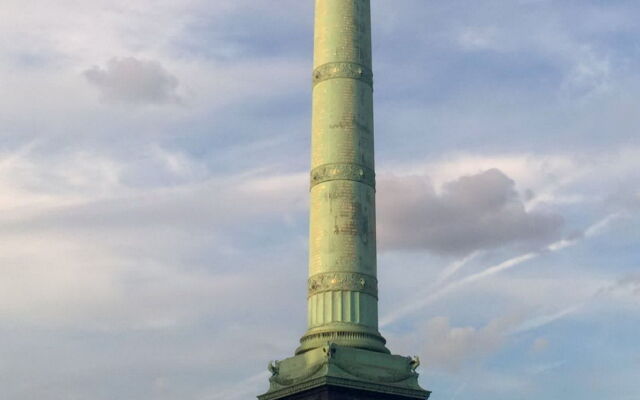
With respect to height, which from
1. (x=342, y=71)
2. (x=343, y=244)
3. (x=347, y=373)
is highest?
(x=342, y=71)

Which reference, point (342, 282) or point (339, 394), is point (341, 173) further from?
point (339, 394)

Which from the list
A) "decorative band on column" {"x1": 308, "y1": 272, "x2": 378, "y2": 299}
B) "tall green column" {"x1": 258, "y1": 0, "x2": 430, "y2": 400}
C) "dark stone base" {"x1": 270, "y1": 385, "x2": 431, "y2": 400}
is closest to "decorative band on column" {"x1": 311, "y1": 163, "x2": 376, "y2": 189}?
"tall green column" {"x1": 258, "y1": 0, "x2": 430, "y2": 400}

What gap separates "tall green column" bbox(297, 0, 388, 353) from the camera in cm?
5066

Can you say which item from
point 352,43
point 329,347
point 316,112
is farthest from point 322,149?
point 329,347

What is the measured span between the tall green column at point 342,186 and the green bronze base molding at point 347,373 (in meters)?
0.69

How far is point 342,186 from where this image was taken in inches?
2057

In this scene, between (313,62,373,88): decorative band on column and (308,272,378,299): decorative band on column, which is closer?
(308,272,378,299): decorative band on column

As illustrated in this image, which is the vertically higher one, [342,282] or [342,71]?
[342,71]

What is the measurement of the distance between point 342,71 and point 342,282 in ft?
33.7

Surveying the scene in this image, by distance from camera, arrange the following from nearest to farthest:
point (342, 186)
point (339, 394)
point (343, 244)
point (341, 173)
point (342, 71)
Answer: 1. point (339, 394)
2. point (343, 244)
3. point (342, 186)
4. point (341, 173)
5. point (342, 71)

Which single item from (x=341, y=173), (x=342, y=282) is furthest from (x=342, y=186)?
(x=342, y=282)

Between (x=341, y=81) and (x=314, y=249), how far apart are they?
26.8 feet

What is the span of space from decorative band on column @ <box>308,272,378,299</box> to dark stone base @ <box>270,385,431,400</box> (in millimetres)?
4624

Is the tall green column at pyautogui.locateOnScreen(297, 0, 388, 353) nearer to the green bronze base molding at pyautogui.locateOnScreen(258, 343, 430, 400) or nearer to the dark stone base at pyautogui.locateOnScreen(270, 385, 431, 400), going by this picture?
the green bronze base molding at pyautogui.locateOnScreen(258, 343, 430, 400)
